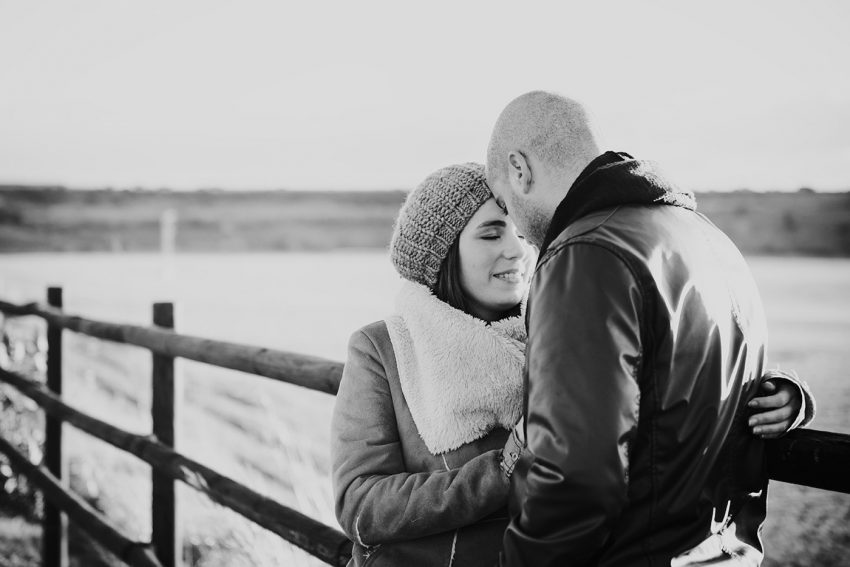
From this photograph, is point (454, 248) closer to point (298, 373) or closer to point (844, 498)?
point (298, 373)

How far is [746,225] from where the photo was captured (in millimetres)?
38094

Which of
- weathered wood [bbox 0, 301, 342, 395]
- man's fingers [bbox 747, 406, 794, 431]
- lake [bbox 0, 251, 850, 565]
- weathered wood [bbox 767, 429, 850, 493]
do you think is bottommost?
Result: lake [bbox 0, 251, 850, 565]

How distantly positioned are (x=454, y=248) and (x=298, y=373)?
0.72m

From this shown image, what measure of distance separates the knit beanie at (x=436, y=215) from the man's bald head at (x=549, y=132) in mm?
171

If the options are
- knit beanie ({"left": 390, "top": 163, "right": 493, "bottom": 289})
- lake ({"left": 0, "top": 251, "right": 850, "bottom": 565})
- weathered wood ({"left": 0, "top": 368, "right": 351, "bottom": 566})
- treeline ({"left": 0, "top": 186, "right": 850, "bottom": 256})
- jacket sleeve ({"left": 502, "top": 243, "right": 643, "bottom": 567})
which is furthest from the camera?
treeline ({"left": 0, "top": 186, "right": 850, "bottom": 256})

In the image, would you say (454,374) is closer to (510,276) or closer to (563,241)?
(510,276)

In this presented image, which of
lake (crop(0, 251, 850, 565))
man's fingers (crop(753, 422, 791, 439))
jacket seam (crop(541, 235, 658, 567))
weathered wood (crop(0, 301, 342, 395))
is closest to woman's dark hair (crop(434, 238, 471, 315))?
weathered wood (crop(0, 301, 342, 395))

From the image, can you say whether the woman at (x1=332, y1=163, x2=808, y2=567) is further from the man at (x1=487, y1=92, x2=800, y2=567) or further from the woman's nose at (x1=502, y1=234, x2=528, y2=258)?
the man at (x1=487, y1=92, x2=800, y2=567)

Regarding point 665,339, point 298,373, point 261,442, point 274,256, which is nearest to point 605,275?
point 665,339

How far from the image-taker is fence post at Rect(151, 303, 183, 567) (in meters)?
3.07

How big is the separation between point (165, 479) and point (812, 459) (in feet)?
8.24

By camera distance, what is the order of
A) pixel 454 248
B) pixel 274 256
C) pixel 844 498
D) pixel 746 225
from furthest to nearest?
1. pixel 274 256
2. pixel 746 225
3. pixel 844 498
4. pixel 454 248

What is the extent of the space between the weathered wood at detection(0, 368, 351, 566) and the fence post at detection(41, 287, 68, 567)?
69cm

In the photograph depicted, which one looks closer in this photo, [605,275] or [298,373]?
[605,275]
